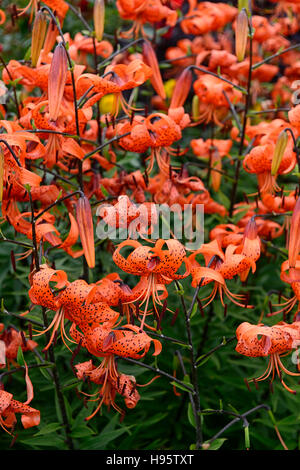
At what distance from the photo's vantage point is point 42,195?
5.94 ft

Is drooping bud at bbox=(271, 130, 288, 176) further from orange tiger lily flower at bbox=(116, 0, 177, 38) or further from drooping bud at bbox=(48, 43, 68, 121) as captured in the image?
orange tiger lily flower at bbox=(116, 0, 177, 38)

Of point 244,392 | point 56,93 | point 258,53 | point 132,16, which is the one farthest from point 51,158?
point 258,53

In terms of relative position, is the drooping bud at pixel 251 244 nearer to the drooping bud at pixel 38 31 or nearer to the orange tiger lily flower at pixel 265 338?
the orange tiger lily flower at pixel 265 338

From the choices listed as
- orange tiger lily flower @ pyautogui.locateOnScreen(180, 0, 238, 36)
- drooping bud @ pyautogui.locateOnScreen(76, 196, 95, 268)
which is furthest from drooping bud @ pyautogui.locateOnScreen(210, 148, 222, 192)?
drooping bud @ pyautogui.locateOnScreen(76, 196, 95, 268)

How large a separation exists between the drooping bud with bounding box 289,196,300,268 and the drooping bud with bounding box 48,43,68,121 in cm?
71

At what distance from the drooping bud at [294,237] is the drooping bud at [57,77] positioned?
28.1 inches

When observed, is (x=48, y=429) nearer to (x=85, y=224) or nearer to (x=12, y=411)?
(x=12, y=411)

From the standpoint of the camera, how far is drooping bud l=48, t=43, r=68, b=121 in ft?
5.02

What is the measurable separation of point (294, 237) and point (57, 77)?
0.79 metres

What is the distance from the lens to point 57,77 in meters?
1.54

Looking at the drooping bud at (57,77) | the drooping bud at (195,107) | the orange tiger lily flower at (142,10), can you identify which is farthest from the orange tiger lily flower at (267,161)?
the orange tiger lily flower at (142,10)

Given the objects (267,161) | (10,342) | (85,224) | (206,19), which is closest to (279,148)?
(267,161)

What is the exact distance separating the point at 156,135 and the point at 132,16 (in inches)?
31.1

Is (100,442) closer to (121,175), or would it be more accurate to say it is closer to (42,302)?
(42,302)
